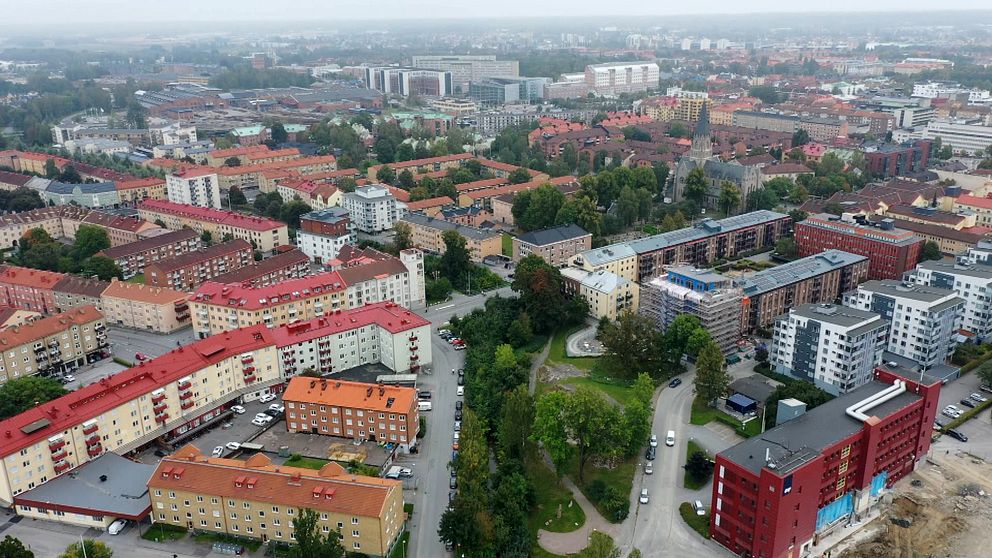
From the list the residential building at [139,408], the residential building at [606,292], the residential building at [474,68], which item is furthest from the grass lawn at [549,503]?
the residential building at [474,68]

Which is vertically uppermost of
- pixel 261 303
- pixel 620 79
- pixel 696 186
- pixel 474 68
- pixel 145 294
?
pixel 474 68

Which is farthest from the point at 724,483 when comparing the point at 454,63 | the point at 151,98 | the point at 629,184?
the point at 454,63

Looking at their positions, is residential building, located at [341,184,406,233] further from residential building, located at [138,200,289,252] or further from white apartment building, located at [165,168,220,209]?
white apartment building, located at [165,168,220,209]

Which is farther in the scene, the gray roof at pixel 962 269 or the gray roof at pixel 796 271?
the gray roof at pixel 796 271

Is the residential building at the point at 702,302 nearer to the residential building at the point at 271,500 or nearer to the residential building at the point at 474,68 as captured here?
the residential building at the point at 271,500

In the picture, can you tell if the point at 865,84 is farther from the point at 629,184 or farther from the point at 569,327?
the point at 569,327

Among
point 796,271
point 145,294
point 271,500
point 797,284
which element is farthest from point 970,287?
point 145,294

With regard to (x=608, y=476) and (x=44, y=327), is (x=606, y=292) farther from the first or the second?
(x=44, y=327)
